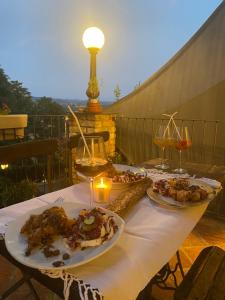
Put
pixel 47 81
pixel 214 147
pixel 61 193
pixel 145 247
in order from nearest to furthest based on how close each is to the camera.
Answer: pixel 145 247, pixel 61 193, pixel 214 147, pixel 47 81

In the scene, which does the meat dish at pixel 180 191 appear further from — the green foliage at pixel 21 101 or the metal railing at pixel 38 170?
the green foliage at pixel 21 101

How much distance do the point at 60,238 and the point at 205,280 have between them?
2.19 feet

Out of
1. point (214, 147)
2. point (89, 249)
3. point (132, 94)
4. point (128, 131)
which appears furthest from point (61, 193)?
point (132, 94)

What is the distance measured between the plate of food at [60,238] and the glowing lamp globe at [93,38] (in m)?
2.71

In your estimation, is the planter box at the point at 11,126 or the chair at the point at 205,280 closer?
the chair at the point at 205,280

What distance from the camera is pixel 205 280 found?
3.41 ft

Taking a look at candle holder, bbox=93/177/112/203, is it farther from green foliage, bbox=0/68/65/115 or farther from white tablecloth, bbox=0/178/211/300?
green foliage, bbox=0/68/65/115

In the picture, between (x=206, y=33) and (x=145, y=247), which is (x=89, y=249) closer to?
(x=145, y=247)

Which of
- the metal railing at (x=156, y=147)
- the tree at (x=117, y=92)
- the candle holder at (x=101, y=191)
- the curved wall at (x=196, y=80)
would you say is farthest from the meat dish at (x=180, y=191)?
the tree at (x=117, y=92)

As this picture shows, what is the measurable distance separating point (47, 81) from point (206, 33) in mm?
25318

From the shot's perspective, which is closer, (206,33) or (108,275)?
(108,275)

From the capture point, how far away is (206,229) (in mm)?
2555

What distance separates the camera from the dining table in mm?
567

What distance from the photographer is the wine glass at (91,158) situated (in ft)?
3.18
